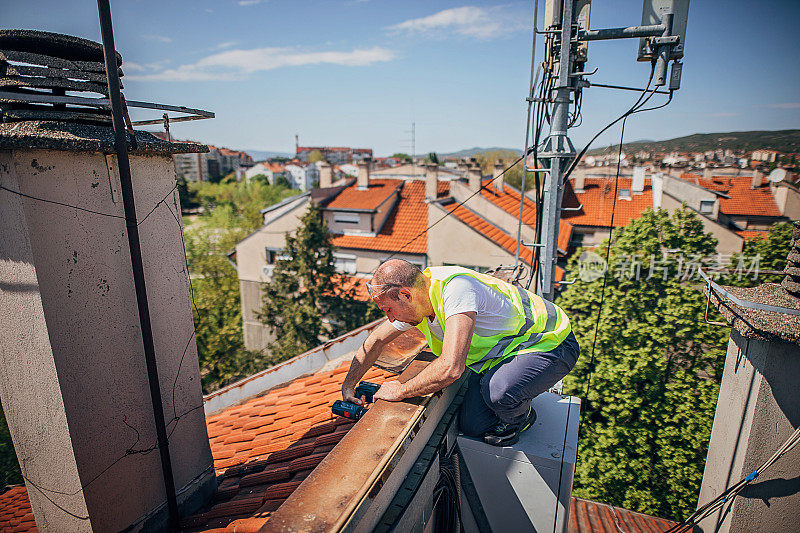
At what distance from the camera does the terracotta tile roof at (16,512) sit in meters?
2.64

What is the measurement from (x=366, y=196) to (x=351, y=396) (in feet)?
61.7

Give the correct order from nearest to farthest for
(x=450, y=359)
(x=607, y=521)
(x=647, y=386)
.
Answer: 1. (x=450, y=359)
2. (x=607, y=521)
3. (x=647, y=386)

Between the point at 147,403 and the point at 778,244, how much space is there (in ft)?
58.8

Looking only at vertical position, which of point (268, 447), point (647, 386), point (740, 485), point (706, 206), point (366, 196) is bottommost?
point (647, 386)

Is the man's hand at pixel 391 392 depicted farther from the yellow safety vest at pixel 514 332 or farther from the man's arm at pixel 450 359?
the yellow safety vest at pixel 514 332

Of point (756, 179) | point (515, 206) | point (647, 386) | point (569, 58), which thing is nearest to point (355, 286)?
point (515, 206)

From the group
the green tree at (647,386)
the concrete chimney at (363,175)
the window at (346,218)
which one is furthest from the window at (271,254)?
the green tree at (647,386)

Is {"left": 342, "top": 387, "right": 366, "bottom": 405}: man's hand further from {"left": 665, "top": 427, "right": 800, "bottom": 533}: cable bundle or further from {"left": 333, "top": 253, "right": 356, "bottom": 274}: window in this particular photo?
{"left": 333, "top": 253, "right": 356, "bottom": 274}: window

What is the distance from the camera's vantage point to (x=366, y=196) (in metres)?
21.1

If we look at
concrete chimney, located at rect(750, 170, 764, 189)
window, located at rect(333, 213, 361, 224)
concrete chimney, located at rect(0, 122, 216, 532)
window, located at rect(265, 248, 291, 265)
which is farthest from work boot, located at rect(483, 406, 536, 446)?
concrete chimney, located at rect(750, 170, 764, 189)

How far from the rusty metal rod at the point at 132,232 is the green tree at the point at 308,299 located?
14827 millimetres

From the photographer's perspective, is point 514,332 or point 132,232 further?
point 514,332

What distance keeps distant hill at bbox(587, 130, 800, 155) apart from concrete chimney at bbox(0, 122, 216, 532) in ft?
25.2

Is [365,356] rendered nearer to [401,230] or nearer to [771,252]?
[771,252]
